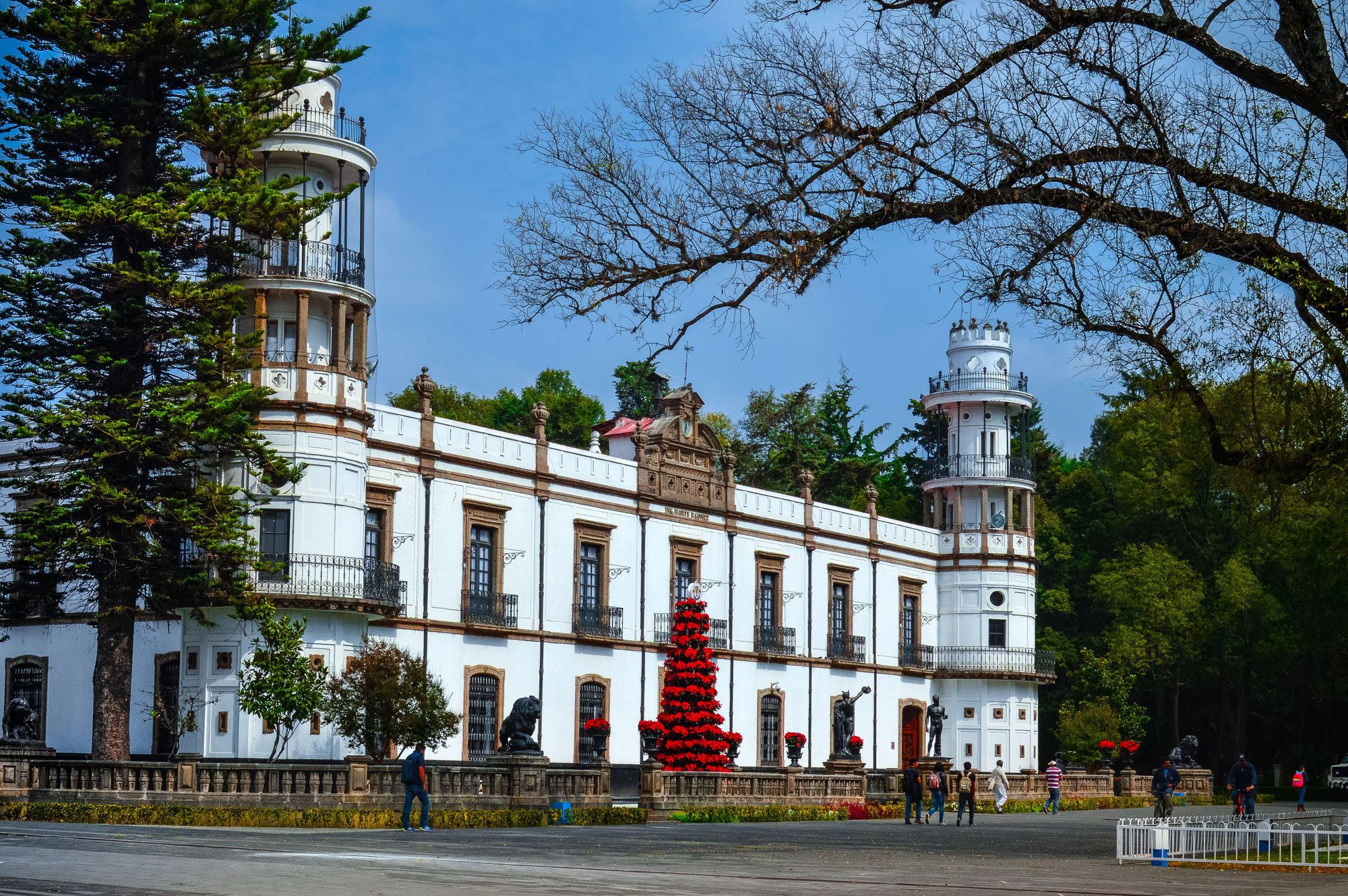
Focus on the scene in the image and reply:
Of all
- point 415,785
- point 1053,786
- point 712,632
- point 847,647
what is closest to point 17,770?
point 415,785

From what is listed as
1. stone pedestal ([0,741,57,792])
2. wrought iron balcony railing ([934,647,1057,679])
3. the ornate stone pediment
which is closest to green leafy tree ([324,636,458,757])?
stone pedestal ([0,741,57,792])

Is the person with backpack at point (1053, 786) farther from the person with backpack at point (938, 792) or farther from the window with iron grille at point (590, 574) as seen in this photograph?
the window with iron grille at point (590, 574)

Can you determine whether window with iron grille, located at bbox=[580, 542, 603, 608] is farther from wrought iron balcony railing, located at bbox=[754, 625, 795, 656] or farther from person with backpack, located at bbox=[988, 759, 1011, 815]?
person with backpack, located at bbox=[988, 759, 1011, 815]

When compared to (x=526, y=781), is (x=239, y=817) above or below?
below

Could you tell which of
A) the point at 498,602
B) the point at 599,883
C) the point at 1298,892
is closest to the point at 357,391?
the point at 498,602

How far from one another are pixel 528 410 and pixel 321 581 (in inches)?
1269

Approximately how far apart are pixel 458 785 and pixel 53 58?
16.2 meters

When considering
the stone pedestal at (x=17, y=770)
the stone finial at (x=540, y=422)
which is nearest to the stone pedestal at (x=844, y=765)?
the stone finial at (x=540, y=422)

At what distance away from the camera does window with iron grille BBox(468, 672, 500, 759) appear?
126 feet

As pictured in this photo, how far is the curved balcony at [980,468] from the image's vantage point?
55.3 metres

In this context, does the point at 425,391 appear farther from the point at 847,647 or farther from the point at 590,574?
the point at 847,647

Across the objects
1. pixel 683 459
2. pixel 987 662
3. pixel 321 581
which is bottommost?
pixel 987 662

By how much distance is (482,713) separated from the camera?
→ 127 ft

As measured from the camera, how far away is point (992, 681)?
54.9 m
